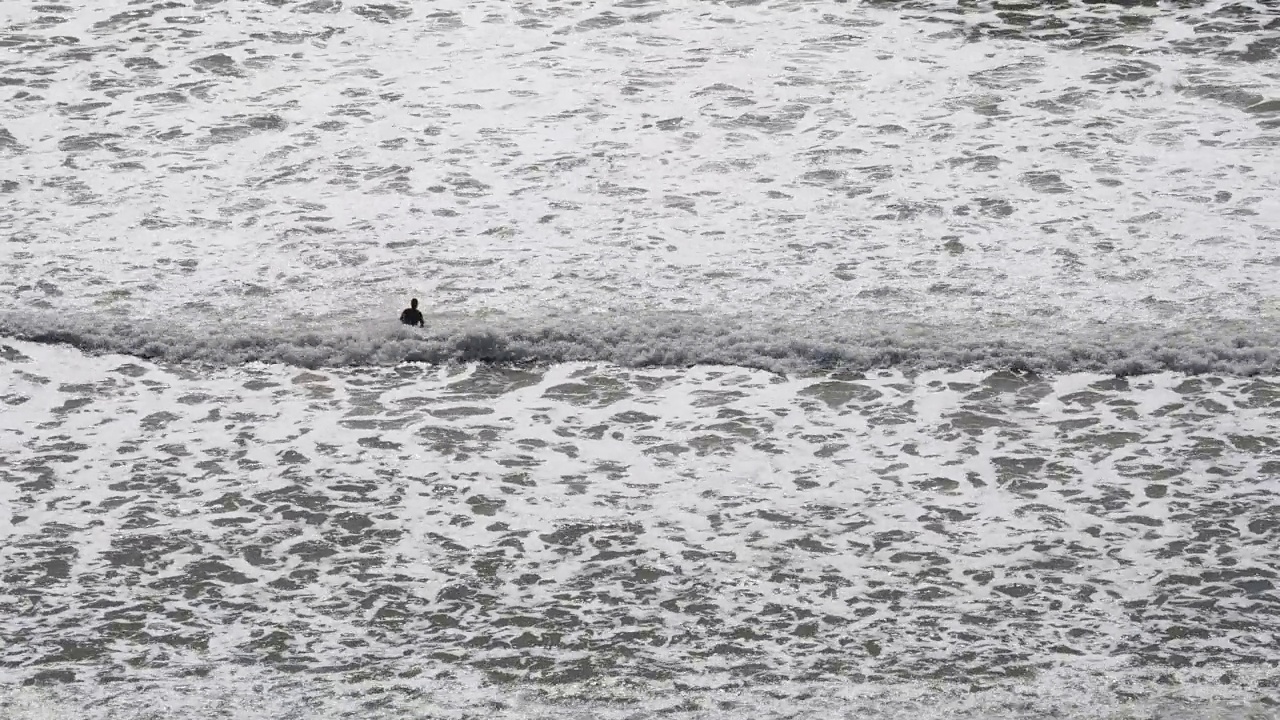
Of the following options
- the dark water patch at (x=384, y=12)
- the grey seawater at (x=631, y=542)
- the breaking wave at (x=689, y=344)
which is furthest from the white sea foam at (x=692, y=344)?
the dark water patch at (x=384, y=12)

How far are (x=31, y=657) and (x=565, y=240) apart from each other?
374 centimetres

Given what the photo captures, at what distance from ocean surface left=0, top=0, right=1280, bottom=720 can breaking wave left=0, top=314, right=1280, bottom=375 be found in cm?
2

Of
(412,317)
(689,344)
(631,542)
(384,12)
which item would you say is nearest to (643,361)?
(689,344)

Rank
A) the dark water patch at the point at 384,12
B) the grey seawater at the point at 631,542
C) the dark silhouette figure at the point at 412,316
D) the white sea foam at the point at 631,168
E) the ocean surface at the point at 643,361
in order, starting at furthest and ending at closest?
the dark water patch at the point at 384,12 → the white sea foam at the point at 631,168 → the dark silhouette figure at the point at 412,316 → the ocean surface at the point at 643,361 → the grey seawater at the point at 631,542

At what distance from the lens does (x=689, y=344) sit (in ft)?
22.7

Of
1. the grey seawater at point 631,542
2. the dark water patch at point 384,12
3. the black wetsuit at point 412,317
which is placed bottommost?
the grey seawater at point 631,542

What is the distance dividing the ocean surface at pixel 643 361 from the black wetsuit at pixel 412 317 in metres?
0.14

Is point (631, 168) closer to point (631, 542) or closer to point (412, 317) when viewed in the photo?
point (412, 317)

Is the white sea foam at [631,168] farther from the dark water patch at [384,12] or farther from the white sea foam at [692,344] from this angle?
the white sea foam at [692,344]

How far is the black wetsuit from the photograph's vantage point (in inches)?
276

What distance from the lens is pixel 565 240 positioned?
26.1 feet

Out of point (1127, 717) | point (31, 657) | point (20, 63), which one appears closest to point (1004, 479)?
point (1127, 717)

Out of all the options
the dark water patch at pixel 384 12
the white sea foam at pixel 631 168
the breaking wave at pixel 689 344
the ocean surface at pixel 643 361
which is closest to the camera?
the ocean surface at pixel 643 361

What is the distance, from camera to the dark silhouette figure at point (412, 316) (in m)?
7.01
